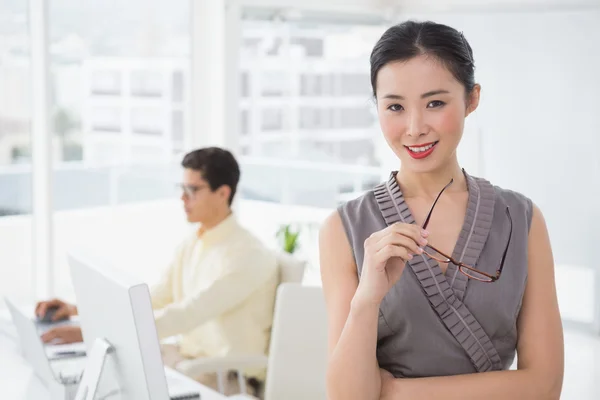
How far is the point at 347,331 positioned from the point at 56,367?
1.60 m

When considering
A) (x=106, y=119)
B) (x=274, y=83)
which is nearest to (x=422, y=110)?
(x=106, y=119)

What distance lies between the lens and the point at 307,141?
585 centimetres

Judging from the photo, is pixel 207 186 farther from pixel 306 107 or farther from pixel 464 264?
pixel 306 107

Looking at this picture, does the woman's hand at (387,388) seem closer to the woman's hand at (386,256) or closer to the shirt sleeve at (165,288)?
the woman's hand at (386,256)

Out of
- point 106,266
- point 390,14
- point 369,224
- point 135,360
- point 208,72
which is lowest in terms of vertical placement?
point 135,360

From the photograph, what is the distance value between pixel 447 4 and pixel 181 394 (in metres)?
4.04

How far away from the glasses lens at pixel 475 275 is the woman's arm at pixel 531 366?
10 cm

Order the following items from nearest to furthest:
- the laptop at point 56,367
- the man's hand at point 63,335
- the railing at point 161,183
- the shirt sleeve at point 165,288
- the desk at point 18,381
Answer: the laptop at point 56,367 → the desk at point 18,381 → the man's hand at point 63,335 → the shirt sleeve at point 165,288 → the railing at point 161,183

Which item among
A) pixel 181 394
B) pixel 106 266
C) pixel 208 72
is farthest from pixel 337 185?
pixel 106 266

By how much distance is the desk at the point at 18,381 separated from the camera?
2.46 m

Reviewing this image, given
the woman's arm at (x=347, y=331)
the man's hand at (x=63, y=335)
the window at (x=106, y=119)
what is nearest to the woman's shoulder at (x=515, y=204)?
the woman's arm at (x=347, y=331)

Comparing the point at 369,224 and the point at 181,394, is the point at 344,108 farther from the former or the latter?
the point at 369,224

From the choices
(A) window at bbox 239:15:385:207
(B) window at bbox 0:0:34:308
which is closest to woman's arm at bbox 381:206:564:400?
(B) window at bbox 0:0:34:308

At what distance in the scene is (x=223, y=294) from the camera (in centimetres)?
315
